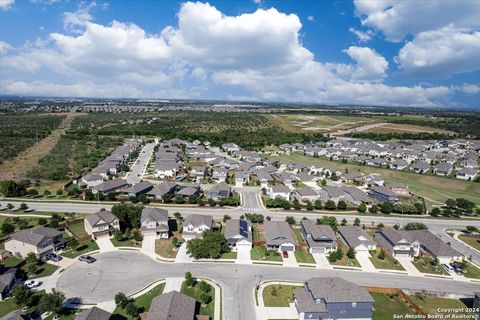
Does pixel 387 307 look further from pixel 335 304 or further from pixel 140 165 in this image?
pixel 140 165

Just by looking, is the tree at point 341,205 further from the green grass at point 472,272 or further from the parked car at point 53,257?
the parked car at point 53,257

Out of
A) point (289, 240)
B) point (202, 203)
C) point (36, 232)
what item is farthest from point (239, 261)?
point (36, 232)

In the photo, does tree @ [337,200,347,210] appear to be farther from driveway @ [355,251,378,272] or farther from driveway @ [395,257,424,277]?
driveway @ [395,257,424,277]

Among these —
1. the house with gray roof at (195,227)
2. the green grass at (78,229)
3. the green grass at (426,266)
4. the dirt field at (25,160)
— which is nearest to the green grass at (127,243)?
the green grass at (78,229)

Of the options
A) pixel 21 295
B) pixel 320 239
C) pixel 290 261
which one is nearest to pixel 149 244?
pixel 21 295

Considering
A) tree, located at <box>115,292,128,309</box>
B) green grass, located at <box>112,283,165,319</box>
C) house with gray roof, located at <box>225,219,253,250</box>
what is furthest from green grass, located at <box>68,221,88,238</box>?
house with gray roof, located at <box>225,219,253,250</box>
